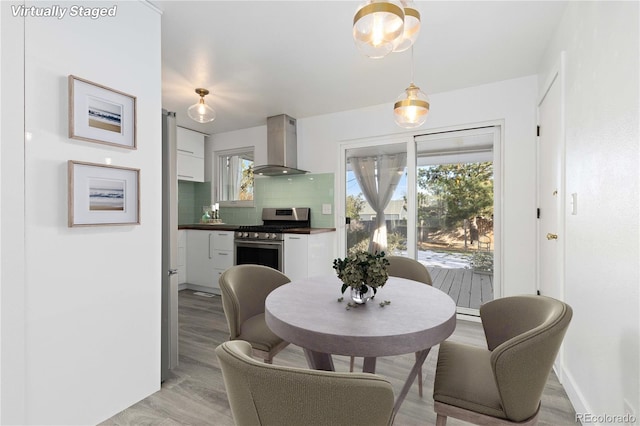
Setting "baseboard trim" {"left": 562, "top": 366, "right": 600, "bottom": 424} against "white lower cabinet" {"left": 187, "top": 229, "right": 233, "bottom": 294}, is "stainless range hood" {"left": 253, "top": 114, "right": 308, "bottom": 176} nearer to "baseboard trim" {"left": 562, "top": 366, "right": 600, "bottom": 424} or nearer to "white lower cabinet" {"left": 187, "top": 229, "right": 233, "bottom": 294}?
"white lower cabinet" {"left": 187, "top": 229, "right": 233, "bottom": 294}

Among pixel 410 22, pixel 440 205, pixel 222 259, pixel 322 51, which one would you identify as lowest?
pixel 222 259

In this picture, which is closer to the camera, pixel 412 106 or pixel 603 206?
pixel 603 206

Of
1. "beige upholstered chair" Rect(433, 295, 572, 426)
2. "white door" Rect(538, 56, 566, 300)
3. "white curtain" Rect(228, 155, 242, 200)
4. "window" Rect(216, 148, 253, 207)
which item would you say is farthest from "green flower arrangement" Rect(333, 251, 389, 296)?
"white curtain" Rect(228, 155, 242, 200)

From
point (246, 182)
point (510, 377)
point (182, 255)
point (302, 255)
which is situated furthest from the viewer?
point (246, 182)

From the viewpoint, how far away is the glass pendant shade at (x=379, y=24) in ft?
3.69

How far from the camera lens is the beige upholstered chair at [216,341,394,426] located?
676 mm

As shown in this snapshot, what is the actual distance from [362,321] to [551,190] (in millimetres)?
2121

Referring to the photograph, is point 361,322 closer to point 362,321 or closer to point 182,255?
point 362,321

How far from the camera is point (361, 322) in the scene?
1.14 meters

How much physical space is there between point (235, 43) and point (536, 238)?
3174mm

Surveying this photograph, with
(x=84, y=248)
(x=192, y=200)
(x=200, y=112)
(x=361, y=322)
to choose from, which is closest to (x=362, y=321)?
(x=361, y=322)

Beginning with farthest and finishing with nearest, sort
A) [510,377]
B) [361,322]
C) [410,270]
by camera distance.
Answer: [410,270] → [361,322] → [510,377]

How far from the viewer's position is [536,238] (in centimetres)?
289
